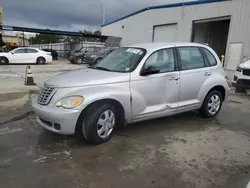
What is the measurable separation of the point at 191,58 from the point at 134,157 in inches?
101

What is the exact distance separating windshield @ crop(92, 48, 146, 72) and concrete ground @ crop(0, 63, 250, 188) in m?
1.25

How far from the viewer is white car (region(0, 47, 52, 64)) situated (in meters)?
18.6

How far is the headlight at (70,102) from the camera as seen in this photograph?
343 cm

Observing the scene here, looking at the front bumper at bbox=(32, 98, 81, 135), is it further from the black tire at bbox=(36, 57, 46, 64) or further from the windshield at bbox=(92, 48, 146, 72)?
the black tire at bbox=(36, 57, 46, 64)

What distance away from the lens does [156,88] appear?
4.21 m

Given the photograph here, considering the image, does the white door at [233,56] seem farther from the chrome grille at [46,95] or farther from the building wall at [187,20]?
the chrome grille at [46,95]

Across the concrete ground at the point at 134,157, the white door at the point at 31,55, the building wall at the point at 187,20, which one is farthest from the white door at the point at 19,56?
the concrete ground at the point at 134,157

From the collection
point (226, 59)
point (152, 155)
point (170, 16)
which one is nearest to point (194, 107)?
point (152, 155)

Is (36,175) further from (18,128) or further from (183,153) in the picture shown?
(183,153)

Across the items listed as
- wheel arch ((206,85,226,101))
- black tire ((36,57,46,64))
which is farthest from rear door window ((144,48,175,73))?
black tire ((36,57,46,64))

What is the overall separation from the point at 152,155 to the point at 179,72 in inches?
72.5

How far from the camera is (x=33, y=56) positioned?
1978 cm

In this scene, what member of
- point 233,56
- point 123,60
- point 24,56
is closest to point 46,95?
point 123,60

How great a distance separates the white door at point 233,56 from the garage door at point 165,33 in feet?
17.8
